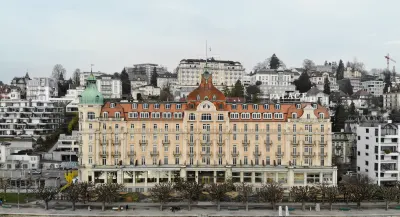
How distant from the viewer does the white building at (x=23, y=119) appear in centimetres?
13000

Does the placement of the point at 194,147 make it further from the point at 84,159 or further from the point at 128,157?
the point at 84,159

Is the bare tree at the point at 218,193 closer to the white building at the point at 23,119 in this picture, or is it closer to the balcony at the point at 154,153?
the balcony at the point at 154,153

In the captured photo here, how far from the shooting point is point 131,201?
76750mm

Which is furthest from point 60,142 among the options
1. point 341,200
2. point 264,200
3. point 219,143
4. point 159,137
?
point 341,200

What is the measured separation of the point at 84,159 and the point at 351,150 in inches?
2442


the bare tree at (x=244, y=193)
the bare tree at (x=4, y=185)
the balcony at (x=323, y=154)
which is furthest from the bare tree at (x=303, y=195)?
the bare tree at (x=4, y=185)

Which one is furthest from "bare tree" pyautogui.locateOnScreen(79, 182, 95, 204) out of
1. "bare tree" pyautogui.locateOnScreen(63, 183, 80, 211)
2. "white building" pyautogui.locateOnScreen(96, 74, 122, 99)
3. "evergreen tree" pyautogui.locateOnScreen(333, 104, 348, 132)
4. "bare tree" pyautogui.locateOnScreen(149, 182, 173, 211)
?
"white building" pyautogui.locateOnScreen(96, 74, 122, 99)

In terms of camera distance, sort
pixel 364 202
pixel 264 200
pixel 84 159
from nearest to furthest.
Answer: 1. pixel 264 200
2. pixel 364 202
3. pixel 84 159

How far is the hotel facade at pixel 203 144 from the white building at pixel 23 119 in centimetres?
5073

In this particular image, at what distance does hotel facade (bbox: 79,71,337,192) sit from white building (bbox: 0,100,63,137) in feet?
166

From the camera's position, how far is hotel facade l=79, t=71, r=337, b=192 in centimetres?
8556

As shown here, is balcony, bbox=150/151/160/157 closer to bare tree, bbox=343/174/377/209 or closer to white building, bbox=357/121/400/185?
bare tree, bbox=343/174/377/209

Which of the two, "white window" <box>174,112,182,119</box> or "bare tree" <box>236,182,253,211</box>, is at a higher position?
"white window" <box>174,112,182,119</box>

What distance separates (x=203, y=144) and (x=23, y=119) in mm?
68330
